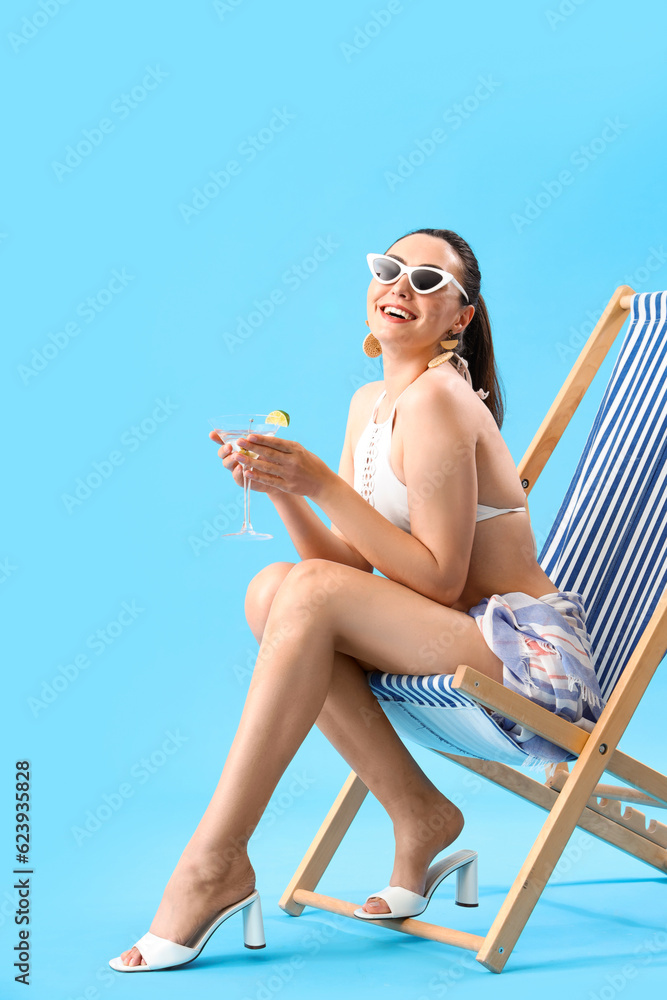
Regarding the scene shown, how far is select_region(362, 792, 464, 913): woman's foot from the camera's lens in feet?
8.48

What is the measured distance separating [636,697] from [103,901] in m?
1.42

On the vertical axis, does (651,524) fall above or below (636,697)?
above

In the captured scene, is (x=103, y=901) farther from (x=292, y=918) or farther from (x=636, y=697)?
(x=636, y=697)

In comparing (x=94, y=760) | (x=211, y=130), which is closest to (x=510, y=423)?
(x=211, y=130)

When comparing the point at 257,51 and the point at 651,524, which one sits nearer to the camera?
the point at 651,524

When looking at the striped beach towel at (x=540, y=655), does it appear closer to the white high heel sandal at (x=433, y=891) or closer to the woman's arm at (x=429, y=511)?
the woman's arm at (x=429, y=511)

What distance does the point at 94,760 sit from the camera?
13.5 ft

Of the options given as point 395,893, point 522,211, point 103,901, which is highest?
point 522,211

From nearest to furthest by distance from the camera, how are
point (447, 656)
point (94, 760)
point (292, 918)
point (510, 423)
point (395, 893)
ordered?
point (447, 656) < point (395, 893) < point (292, 918) < point (94, 760) < point (510, 423)

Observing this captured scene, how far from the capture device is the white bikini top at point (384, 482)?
2.55 m

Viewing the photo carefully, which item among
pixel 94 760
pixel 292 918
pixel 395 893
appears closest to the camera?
pixel 395 893

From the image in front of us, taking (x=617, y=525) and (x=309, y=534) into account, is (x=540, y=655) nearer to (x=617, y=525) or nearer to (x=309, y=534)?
(x=309, y=534)

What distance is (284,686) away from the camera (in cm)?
229

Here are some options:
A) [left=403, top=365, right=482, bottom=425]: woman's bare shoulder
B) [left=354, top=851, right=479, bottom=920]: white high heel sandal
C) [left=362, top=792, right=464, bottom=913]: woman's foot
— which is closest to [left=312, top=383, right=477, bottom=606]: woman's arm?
[left=403, top=365, right=482, bottom=425]: woman's bare shoulder
